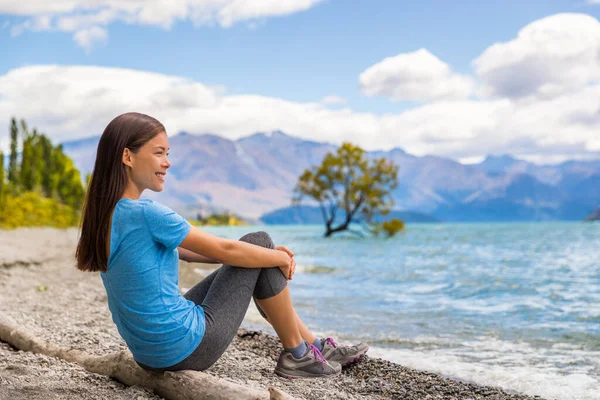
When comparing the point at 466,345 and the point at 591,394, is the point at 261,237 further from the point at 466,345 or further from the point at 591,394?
the point at 466,345

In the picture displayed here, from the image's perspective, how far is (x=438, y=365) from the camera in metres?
6.39

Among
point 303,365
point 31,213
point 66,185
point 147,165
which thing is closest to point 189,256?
point 147,165

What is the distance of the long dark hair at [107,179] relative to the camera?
3461mm

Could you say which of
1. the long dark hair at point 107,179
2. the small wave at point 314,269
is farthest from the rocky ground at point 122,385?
the small wave at point 314,269

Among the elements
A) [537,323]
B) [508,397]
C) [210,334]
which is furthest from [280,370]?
[537,323]

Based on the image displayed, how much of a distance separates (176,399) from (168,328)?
0.53 meters

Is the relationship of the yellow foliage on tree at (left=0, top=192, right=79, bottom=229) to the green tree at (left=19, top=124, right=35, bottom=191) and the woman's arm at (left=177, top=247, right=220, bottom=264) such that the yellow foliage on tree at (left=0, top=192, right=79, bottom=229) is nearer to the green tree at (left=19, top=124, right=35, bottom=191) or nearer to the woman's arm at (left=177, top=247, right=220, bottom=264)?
the green tree at (left=19, top=124, right=35, bottom=191)

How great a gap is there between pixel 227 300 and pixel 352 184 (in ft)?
163

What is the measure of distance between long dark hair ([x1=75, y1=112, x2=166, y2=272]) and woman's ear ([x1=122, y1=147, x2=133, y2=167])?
18 millimetres

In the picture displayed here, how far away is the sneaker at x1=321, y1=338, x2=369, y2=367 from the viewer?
4.84 meters

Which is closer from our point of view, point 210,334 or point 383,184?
point 210,334

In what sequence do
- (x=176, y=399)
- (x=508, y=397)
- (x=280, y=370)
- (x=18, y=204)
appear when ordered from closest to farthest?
(x=176, y=399) → (x=280, y=370) → (x=508, y=397) → (x=18, y=204)

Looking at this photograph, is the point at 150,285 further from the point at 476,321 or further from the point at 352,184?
the point at 352,184

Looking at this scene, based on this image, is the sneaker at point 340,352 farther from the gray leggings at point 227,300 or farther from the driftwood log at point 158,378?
the driftwood log at point 158,378
